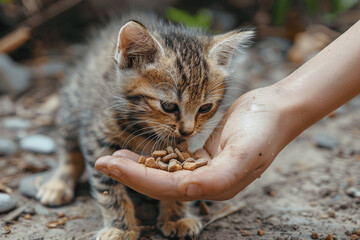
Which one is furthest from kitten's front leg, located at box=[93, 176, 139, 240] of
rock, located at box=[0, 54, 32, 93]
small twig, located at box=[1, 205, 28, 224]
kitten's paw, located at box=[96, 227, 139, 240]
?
rock, located at box=[0, 54, 32, 93]

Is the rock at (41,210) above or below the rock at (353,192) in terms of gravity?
above

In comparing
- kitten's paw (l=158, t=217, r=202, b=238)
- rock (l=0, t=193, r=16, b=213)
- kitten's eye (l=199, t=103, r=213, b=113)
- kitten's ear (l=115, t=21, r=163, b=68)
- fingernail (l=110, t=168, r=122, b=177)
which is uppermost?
kitten's ear (l=115, t=21, r=163, b=68)

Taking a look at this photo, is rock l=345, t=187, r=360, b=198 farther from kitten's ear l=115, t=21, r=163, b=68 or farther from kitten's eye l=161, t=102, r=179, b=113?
kitten's ear l=115, t=21, r=163, b=68

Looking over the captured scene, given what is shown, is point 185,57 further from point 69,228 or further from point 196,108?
point 69,228

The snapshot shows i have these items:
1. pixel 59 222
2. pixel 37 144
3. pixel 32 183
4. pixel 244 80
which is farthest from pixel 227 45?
pixel 244 80

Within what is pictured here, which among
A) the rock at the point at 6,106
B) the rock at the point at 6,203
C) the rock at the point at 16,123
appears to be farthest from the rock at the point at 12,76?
the rock at the point at 6,203

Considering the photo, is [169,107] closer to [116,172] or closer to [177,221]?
[116,172]

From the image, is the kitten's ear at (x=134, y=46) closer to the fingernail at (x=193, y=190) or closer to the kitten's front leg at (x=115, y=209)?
the kitten's front leg at (x=115, y=209)
